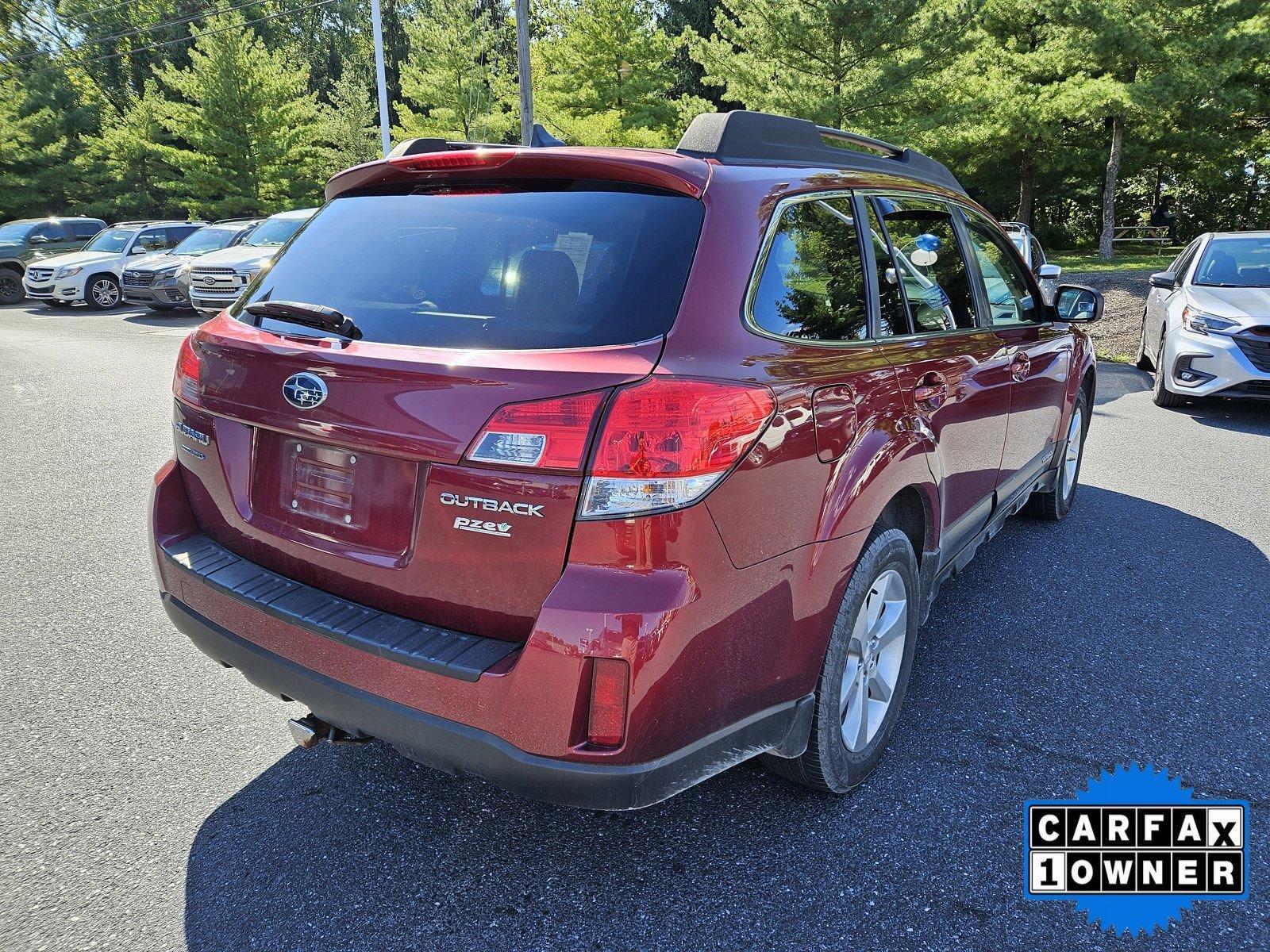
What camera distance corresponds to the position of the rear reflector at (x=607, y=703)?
194 cm

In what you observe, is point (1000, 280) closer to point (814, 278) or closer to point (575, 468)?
point (814, 278)

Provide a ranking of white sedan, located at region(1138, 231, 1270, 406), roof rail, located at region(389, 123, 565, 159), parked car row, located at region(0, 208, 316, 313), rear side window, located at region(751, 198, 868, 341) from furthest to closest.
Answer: parked car row, located at region(0, 208, 316, 313) < white sedan, located at region(1138, 231, 1270, 406) < roof rail, located at region(389, 123, 565, 159) < rear side window, located at region(751, 198, 868, 341)

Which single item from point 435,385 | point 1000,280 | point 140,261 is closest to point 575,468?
point 435,385

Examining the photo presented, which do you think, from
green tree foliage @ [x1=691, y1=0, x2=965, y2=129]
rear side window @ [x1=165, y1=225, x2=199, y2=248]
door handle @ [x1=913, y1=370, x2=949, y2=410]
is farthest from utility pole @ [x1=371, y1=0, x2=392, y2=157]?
door handle @ [x1=913, y1=370, x2=949, y2=410]

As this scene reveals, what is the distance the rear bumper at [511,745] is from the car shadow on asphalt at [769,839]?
1.34ft

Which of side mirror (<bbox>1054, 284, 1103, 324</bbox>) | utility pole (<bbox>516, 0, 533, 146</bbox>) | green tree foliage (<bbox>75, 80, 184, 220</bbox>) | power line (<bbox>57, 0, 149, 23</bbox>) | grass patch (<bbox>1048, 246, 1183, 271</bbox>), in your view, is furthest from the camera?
power line (<bbox>57, 0, 149, 23</bbox>)

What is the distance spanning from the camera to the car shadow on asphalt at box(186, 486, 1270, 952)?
7.36 feet

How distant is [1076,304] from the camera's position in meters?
4.54

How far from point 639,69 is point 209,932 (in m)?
28.2

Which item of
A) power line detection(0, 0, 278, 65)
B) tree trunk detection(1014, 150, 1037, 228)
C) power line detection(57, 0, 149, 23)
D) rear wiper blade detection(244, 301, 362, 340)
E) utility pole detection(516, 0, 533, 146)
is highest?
power line detection(57, 0, 149, 23)

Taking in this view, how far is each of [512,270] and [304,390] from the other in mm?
591

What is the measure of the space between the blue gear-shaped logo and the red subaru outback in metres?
0.66

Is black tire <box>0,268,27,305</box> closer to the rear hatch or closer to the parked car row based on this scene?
the parked car row

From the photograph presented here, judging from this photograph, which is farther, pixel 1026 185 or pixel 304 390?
pixel 1026 185
